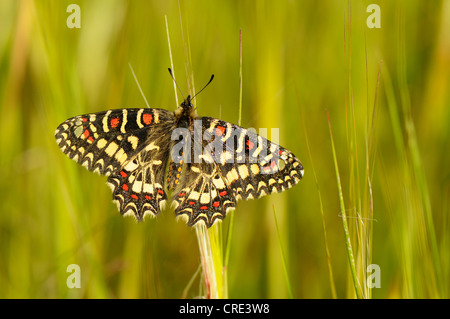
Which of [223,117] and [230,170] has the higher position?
[223,117]

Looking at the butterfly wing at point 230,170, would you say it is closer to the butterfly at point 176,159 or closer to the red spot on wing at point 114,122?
the butterfly at point 176,159

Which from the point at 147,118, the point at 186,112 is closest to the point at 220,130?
the point at 186,112

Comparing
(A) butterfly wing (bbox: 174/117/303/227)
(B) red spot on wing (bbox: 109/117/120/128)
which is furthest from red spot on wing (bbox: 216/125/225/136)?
(B) red spot on wing (bbox: 109/117/120/128)

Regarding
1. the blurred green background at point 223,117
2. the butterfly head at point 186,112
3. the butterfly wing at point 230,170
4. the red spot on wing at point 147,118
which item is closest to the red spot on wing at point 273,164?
the butterfly wing at point 230,170

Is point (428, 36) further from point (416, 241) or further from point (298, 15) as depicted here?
point (416, 241)

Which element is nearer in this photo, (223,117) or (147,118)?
(147,118)

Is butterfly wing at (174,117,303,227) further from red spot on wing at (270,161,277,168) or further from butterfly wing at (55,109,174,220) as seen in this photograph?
butterfly wing at (55,109,174,220)

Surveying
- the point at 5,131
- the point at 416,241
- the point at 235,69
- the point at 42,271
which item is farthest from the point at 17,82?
the point at 416,241

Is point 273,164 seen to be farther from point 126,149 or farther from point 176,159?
point 126,149
